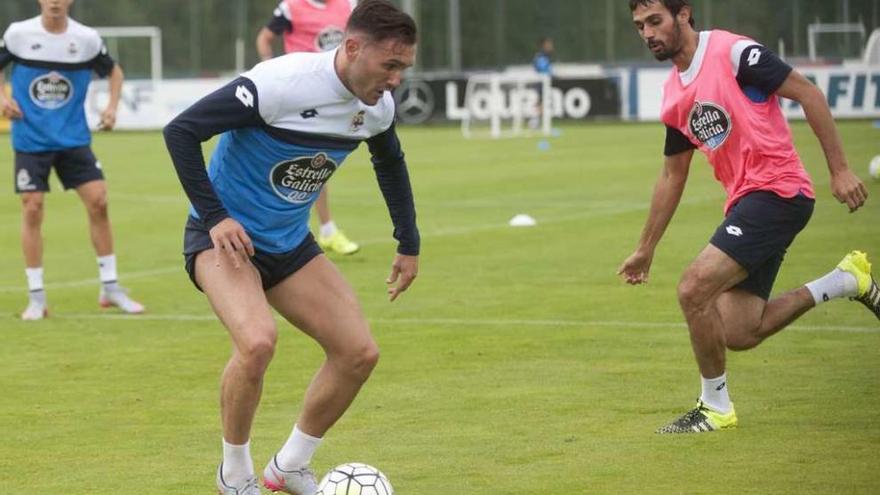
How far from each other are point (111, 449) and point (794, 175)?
3.81 m

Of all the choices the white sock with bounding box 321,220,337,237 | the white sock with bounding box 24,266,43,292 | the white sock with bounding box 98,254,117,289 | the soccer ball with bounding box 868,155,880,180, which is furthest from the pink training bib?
the soccer ball with bounding box 868,155,880,180

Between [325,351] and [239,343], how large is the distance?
483mm

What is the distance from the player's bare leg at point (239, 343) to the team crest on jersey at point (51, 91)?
686cm

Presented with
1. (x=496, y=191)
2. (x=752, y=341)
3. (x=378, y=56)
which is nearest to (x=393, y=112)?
(x=378, y=56)

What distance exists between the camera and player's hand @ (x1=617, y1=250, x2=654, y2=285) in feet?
29.0

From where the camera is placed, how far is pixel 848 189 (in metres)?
8.30

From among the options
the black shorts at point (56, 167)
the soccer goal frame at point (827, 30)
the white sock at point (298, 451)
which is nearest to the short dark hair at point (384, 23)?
the white sock at point (298, 451)

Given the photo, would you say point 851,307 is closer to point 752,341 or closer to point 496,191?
point 752,341

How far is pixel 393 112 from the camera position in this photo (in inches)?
285

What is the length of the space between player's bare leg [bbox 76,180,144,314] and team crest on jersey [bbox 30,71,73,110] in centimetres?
72

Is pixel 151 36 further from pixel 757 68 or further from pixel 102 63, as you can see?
pixel 757 68

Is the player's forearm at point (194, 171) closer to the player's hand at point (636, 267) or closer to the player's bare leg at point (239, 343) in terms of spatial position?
the player's bare leg at point (239, 343)

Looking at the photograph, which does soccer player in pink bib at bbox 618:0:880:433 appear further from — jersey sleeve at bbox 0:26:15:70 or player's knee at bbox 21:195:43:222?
jersey sleeve at bbox 0:26:15:70

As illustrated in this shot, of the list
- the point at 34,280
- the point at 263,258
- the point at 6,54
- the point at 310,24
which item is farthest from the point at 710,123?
the point at 310,24
